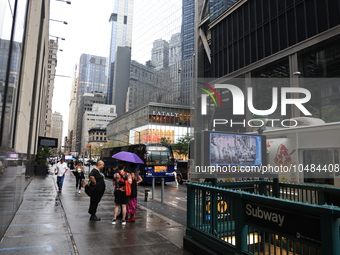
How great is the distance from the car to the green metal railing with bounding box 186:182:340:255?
18.2 meters

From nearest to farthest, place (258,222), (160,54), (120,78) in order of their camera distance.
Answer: (258,222)
(160,54)
(120,78)

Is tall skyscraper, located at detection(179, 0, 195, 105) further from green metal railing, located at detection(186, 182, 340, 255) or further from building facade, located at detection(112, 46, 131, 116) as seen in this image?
building facade, located at detection(112, 46, 131, 116)

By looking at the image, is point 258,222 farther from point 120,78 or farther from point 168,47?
point 120,78

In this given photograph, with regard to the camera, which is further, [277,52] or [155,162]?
[277,52]

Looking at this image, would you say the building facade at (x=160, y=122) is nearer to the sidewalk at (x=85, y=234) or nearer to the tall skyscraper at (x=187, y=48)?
the tall skyscraper at (x=187, y=48)

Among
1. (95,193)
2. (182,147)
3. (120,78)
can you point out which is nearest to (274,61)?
(95,193)

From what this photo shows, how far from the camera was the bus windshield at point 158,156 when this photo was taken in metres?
21.8

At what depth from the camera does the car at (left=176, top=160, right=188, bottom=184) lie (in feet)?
77.2

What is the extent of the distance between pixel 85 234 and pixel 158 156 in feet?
52.7

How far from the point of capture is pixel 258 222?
149 inches

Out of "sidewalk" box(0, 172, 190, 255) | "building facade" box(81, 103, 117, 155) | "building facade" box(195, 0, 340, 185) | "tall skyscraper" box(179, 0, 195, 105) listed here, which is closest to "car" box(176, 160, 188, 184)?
"building facade" box(195, 0, 340, 185)

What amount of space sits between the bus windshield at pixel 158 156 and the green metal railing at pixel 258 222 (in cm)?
1647

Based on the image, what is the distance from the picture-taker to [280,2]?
2719 cm

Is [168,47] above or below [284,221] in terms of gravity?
above
